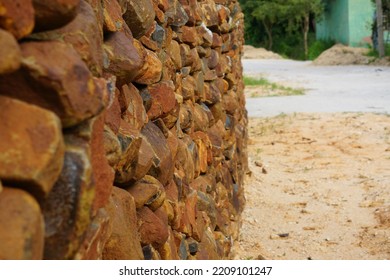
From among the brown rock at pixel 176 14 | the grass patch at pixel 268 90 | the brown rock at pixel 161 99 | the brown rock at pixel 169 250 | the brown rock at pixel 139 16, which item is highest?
the brown rock at pixel 139 16

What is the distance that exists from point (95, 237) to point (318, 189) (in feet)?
15.0

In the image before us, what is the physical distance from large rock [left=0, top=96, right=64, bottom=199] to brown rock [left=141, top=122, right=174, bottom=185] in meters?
1.01

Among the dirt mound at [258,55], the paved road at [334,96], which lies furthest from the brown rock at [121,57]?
the dirt mound at [258,55]

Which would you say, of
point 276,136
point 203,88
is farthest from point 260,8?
point 203,88

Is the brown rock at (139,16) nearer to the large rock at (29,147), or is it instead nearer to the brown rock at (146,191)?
the brown rock at (146,191)

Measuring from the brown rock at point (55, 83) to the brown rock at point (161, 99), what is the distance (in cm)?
105

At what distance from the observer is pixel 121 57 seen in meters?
1.72

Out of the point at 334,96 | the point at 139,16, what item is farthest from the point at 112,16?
the point at 334,96

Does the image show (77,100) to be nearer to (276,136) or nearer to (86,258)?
(86,258)

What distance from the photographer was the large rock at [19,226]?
913 millimetres

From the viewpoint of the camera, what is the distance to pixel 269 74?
1784cm

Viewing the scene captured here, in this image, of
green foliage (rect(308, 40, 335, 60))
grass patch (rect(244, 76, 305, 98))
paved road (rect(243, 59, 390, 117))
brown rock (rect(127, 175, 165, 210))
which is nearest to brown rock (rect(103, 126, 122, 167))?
brown rock (rect(127, 175, 165, 210))

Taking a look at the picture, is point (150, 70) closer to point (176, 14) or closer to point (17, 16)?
point (176, 14)
